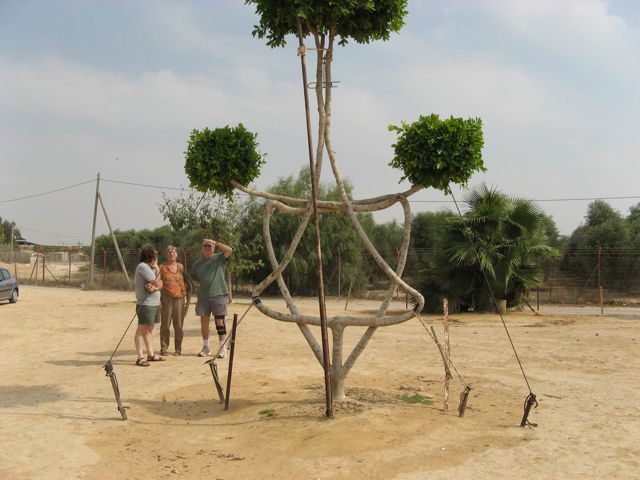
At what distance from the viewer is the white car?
66.4 ft

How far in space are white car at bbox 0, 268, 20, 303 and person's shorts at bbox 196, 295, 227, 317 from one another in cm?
1343

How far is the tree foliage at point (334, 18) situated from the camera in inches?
237

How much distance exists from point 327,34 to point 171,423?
4.19m

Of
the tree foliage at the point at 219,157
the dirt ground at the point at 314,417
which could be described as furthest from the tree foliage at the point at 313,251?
the tree foliage at the point at 219,157

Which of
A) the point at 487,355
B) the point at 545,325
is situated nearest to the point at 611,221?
the point at 545,325

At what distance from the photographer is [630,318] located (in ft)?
57.0

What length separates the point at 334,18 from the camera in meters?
6.17

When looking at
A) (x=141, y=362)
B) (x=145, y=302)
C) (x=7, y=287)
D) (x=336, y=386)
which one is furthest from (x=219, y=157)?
(x=7, y=287)

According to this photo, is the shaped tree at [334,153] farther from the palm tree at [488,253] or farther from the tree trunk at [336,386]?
the palm tree at [488,253]

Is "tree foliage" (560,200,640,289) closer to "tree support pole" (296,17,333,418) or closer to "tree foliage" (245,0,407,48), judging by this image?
"tree foliage" (245,0,407,48)

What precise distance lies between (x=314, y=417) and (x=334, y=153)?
8.55 feet

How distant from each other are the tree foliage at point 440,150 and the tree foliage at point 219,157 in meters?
1.61

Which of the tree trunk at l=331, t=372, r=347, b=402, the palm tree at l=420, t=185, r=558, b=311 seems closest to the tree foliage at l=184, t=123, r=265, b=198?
the tree trunk at l=331, t=372, r=347, b=402

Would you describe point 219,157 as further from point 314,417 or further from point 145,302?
point 145,302
